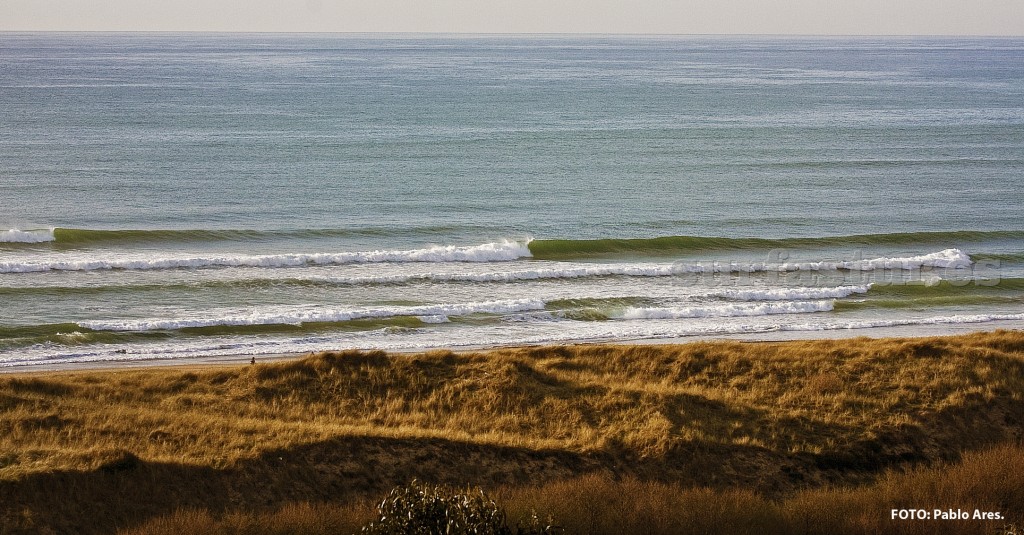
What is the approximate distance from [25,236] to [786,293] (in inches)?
1169

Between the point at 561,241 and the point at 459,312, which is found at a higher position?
the point at 561,241

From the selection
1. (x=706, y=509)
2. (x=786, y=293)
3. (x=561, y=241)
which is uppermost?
(x=561, y=241)

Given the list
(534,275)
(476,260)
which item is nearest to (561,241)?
(476,260)

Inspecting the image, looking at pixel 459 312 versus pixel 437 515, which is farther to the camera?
pixel 459 312

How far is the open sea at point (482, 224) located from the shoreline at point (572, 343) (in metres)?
0.26

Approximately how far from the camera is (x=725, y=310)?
33281mm

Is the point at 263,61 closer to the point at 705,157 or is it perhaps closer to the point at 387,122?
the point at 387,122

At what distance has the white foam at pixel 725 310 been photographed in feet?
107

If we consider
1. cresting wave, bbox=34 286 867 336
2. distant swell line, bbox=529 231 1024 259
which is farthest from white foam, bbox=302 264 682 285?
cresting wave, bbox=34 286 867 336

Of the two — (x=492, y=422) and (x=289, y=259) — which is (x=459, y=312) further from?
(x=492, y=422)

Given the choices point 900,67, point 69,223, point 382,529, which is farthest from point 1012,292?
point 900,67

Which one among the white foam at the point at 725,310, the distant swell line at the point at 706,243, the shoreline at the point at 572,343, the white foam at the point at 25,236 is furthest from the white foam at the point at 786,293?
the white foam at the point at 25,236

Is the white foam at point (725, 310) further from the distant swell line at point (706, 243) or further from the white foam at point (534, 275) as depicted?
Answer: the distant swell line at point (706, 243)

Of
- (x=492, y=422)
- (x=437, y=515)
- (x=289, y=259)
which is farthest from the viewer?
(x=289, y=259)
